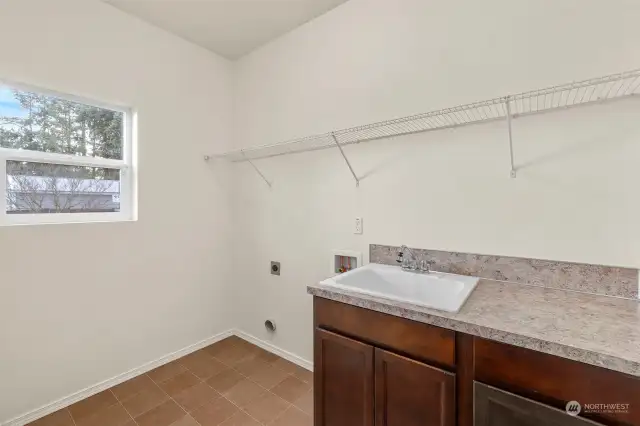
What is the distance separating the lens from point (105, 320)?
2068 millimetres

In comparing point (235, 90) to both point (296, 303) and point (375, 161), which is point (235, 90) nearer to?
point (375, 161)

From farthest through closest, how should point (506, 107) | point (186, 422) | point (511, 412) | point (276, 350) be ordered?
point (276, 350)
point (186, 422)
point (506, 107)
point (511, 412)

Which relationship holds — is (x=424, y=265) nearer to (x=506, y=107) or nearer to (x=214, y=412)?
(x=506, y=107)

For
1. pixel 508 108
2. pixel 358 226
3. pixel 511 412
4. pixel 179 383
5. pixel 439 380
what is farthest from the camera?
pixel 179 383

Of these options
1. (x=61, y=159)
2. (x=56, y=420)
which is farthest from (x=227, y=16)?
(x=56, y=420)

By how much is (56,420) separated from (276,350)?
141cm

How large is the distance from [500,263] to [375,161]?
0.91m

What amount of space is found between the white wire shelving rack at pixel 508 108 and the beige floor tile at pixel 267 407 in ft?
4.98

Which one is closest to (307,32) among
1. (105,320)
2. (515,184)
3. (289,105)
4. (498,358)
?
(289,105)

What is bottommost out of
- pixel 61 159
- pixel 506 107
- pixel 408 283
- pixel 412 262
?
pixel 408 283

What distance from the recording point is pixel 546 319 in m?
1.01

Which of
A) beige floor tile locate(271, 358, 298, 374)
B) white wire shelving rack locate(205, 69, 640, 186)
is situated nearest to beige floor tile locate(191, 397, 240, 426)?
beige floor tile locate(271, 358, 298, 374)

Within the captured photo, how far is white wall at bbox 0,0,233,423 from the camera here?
174 centimetres

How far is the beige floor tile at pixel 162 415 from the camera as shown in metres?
1.73
